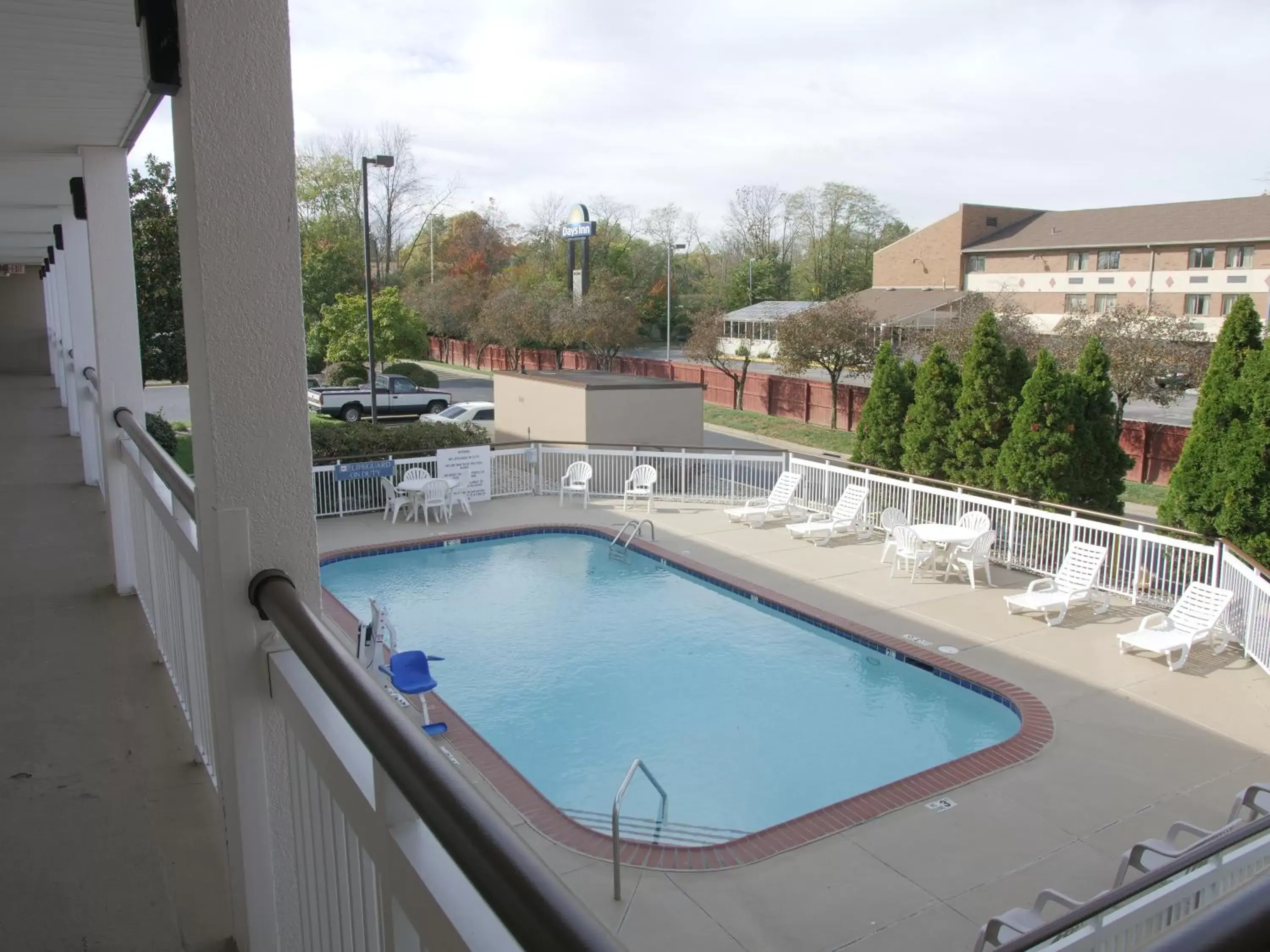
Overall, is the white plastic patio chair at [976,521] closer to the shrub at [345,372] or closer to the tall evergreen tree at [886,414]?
the tall evergreen tree at [886,414]

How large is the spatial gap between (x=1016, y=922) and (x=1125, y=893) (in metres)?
1.30

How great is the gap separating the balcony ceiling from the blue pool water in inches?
229

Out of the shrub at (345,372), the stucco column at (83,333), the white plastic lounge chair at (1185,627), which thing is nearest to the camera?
the stucco column at (83,333)

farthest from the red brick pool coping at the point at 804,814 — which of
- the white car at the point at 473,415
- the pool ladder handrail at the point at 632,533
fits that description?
the white car at the point at 473,415

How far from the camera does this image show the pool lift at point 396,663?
8344 millimetres

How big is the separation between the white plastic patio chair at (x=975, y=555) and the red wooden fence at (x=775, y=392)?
6.11 meters

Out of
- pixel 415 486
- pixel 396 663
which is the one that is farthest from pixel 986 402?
pixel 396 663

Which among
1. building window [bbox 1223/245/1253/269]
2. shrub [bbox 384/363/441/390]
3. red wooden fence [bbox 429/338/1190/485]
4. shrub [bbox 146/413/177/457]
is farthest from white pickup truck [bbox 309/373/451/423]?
building window [bbox 1223/245/1253/269]

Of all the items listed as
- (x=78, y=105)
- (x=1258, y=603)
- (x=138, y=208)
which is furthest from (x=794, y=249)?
(x=78, y=105)

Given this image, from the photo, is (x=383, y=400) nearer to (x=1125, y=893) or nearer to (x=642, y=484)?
(x=642, y=484)

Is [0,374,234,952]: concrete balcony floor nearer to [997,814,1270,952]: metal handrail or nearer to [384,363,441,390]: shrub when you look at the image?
[997,814,1270,952]: metal handrail

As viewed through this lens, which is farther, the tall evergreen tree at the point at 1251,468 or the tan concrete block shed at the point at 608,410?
the tan concrete block shed at the point at 608,410

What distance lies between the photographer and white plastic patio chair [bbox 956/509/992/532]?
12.8m

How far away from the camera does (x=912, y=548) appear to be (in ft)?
42.4
